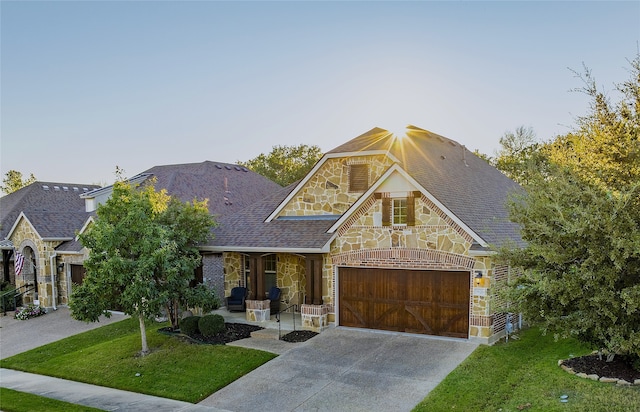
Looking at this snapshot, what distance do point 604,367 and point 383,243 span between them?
686cm

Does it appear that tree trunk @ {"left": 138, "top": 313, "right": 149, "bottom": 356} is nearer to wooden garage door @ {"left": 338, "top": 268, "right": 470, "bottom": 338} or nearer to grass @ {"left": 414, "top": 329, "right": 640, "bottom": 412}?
wooden garage door @ {"left": 338, "top": 268, "right": 470, "bottom": 338}

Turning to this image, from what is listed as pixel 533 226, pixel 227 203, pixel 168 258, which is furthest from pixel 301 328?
pixel 227 203

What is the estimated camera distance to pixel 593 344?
1058 cm

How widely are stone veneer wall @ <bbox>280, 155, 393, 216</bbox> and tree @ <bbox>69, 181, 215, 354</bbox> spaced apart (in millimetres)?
5292

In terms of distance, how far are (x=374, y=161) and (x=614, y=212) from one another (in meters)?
9.25

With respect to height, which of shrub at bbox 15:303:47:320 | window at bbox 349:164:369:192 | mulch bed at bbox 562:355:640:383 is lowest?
shrub at bbox 15:303:47:320

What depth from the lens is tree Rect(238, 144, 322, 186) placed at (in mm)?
45188

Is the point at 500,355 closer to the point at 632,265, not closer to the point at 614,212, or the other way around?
the point at 632,265

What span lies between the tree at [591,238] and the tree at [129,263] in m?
9.97

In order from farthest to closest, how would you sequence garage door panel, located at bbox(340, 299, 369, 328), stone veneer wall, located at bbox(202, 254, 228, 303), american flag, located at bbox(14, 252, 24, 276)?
american flag, located at bbox(14, 252, 24, 276)
stone veneer wall, located at bbox(202, 254, 228, 303)
garage door panel, located at bbox(340, 299, 369, 328)

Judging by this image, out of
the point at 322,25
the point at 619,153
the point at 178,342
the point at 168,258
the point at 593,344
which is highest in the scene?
the point at 322,25

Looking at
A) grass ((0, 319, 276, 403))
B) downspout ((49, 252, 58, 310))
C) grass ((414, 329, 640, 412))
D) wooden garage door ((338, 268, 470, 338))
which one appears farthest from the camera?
downspout ((49, 252, 58, 310))

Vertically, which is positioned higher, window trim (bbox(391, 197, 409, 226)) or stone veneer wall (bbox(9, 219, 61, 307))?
Answer: window trim (bbox(391, 197, 409, 226))

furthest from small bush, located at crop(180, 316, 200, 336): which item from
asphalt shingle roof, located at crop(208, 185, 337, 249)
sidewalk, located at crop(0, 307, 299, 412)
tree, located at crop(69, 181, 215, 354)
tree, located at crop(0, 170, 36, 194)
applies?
tree, located at crop(0, 170, 36, 194)
